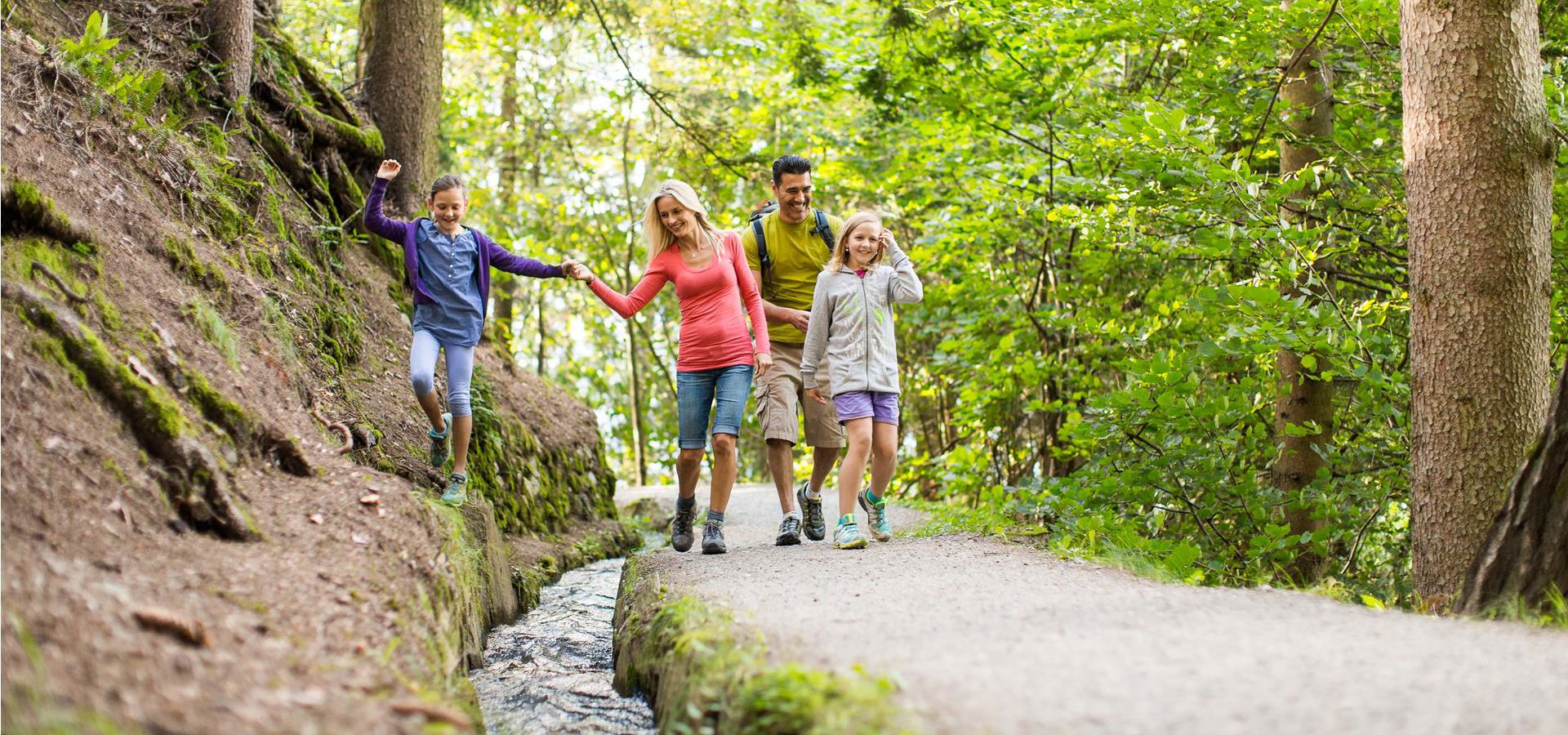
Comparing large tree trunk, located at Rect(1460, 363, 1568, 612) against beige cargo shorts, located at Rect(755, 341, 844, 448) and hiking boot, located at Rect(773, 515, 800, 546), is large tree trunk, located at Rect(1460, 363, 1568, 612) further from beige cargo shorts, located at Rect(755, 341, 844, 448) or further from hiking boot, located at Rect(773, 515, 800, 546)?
hiking boot, located at Rect(773, 515, 800, 546)

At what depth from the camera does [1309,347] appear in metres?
6.43

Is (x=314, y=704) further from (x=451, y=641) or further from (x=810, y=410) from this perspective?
(x=810, y=410)

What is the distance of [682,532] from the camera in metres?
7.40

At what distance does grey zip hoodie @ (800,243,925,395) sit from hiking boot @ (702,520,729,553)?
3.70 ft

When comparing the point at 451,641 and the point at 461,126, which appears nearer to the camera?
the point at 451,641

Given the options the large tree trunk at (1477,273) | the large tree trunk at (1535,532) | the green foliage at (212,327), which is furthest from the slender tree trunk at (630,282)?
the large tree trunk at (1535,532)

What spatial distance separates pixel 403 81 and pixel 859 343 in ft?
18.0

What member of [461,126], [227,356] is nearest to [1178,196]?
[227,356]

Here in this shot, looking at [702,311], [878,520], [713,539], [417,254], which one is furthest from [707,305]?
[878,520]

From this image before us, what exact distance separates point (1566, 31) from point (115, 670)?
31.8ft

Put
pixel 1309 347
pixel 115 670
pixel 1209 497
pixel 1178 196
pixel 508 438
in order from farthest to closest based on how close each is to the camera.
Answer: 1. pixel 508 438
2. pixel 1209 497
3. pixel 1178 196
4. pixel 1309 347
5. pixel 115 670

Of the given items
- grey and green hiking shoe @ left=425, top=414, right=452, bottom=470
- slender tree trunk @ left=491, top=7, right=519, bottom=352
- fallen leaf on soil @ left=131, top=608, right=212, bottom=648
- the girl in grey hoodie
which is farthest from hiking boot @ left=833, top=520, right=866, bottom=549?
slender tree trunk @ left=491, top=7, right=519, bottom=352

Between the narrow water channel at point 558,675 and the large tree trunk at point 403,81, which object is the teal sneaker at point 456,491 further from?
the large tree trunk at point 403,81

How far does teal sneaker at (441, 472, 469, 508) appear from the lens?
20.7ft
